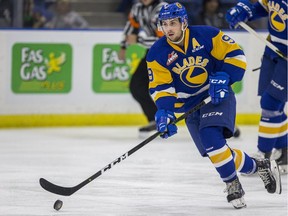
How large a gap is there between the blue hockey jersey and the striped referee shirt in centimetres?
306

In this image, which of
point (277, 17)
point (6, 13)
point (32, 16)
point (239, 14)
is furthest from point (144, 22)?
point (277, 17)

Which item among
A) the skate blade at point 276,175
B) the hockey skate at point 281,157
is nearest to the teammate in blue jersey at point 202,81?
the skate blade at point 276,175

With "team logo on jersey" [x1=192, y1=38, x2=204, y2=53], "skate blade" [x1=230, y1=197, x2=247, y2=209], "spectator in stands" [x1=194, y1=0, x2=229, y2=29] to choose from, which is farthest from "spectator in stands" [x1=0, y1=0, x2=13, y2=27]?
"skate blade" [x1=230, y1=197, x2=247, y2=209]

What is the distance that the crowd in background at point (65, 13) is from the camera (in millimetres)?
8430

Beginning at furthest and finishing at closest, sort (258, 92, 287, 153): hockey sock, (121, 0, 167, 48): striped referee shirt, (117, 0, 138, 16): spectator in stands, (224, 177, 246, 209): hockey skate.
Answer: (117, 0, 138, 16): spectator in stands → (121, 0, 167, 48): striped referee shirt → (258, 92, 287, 153): hockey sock → (224, 177, 246, 209): hockey skate

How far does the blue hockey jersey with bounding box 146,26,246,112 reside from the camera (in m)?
4.80

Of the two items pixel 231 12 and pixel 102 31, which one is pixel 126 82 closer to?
pixel 102 31

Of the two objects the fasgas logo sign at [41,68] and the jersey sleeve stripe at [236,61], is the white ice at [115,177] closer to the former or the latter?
the fasgas logo sign at [41,68]

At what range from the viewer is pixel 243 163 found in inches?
193

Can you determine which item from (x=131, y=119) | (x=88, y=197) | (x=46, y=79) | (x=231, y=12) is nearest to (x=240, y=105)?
(x=131, y=119)

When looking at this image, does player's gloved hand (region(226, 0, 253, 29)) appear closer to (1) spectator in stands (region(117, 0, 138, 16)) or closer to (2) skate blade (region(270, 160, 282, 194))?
(2) skate blade (region(270, 160, 282, 194))

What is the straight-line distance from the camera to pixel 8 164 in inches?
249

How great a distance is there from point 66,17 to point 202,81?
3958 mm

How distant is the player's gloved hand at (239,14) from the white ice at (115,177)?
91 centimetres
